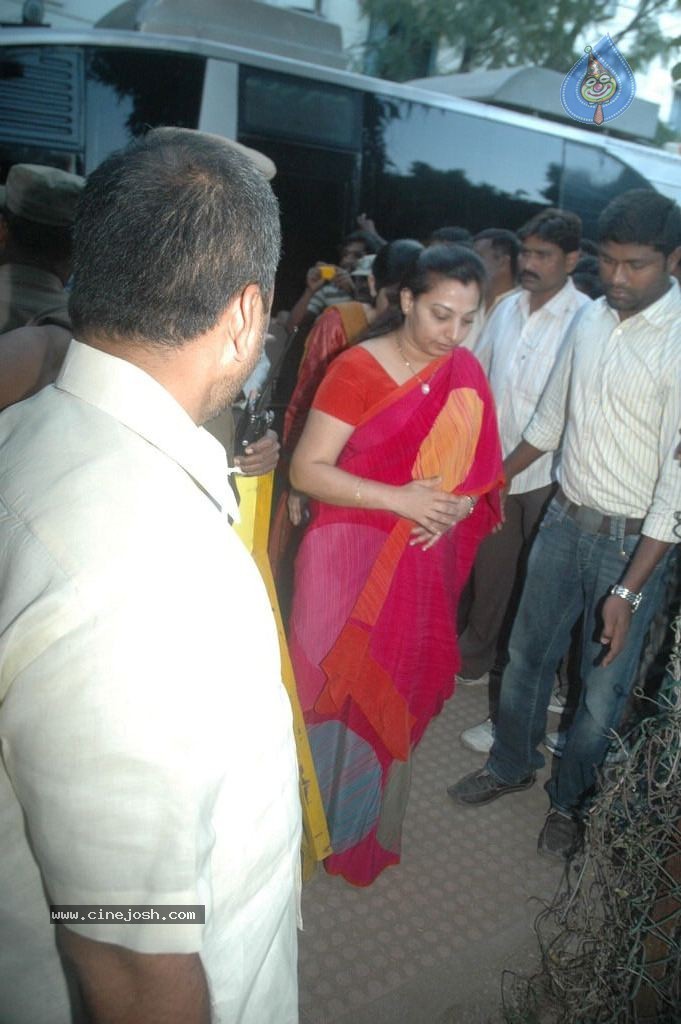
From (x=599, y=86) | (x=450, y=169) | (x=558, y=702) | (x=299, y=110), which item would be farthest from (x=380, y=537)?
(x=450, y=169)

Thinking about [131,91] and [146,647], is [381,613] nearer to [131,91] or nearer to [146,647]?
[146,647]

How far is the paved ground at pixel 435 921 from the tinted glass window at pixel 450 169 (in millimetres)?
4392

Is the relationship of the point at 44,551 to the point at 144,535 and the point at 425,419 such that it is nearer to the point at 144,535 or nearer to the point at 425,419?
the point at 144,535

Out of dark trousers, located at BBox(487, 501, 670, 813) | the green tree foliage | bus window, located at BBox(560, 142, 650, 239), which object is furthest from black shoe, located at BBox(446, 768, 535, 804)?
the green tree foliage

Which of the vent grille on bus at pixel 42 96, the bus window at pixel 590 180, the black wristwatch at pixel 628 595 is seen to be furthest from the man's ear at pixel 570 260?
the bus window at pixel 590 180

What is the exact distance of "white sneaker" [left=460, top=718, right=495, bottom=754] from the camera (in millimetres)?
3113

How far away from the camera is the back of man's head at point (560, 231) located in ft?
11.5

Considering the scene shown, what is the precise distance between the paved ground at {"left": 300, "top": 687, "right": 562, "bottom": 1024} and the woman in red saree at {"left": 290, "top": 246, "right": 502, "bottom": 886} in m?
0.14

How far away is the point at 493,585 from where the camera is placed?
357cm

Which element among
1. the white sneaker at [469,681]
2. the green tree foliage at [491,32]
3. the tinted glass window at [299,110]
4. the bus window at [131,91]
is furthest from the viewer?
the green tree foliage at [491,32]

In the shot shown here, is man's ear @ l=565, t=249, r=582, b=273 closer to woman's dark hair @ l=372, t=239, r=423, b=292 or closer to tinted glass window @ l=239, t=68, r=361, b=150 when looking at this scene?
woman's dark hair @ l=372, t=239, r=423, b=292

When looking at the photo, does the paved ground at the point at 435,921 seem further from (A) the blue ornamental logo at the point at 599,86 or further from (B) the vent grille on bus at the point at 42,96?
(B) the vent grille on bus at the point at 42,96

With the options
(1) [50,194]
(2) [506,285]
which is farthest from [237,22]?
(1) [50,194]

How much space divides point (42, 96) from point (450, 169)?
296 centimetres
